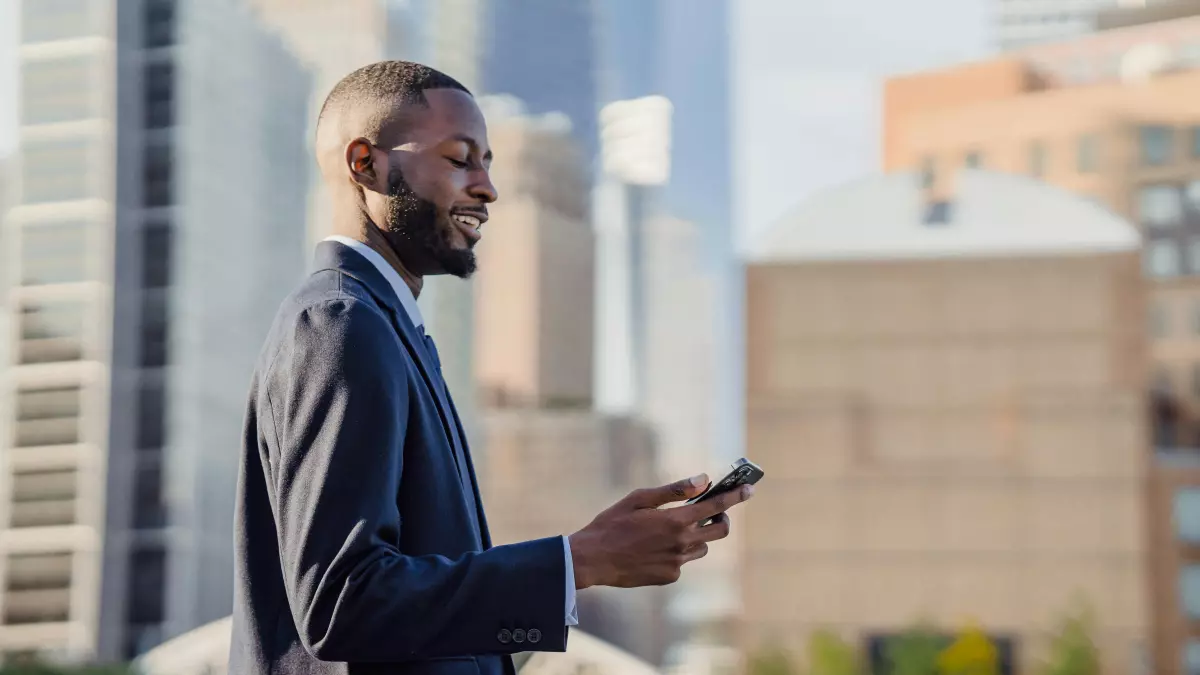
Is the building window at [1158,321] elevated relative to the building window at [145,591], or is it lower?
elevated

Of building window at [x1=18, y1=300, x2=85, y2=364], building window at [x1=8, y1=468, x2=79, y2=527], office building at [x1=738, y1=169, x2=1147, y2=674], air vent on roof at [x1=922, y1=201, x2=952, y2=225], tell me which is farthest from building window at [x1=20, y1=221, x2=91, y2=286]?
air vent on roof at [x1=922, y1=201, x2=952, y2=225]

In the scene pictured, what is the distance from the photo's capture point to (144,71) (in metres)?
54.7

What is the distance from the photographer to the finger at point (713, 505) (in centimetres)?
145

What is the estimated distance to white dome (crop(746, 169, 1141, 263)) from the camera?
3666 centimetres

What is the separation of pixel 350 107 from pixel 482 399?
2227 inches

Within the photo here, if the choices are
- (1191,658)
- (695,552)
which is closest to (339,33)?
(1191,658)

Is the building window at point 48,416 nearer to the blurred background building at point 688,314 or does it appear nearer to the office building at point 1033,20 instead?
the blurred background building at point 688,314

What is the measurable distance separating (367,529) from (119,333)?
5336cm

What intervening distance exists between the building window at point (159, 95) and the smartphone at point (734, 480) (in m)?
54.9

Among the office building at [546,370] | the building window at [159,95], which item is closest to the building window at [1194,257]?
the office building at [546,370]

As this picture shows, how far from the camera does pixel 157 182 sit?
2130 inches

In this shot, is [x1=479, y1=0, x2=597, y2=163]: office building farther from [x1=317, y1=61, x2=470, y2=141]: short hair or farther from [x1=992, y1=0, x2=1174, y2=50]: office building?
[x1=317, y1=61, x2=470, y2=141]: short hair

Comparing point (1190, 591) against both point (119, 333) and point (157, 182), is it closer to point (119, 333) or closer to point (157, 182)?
point (119, 333)

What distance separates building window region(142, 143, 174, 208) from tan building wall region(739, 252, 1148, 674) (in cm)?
2470
